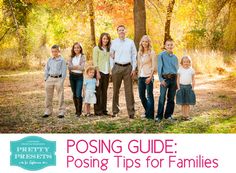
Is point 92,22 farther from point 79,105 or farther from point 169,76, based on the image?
point 169,76

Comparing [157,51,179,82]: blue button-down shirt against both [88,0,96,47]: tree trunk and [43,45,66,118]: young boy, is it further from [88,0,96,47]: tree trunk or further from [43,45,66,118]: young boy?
[88,0,96,47]: tree trunk

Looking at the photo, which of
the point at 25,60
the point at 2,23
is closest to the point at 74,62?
the point at 2,23

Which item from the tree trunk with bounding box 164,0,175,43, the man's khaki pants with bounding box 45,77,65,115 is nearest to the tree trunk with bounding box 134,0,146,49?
the tree trunk with bounding box 164,0,175,43

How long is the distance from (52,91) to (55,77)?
0.70 feet

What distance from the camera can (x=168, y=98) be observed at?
673cm

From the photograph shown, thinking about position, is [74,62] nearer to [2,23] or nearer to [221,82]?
[2,23]

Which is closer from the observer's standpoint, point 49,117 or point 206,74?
point 49,117

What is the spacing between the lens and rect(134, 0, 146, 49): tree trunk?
838 centimetres

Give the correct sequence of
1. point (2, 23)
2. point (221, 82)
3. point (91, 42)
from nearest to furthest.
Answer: point (2, 23) < point (221, 82) < point (91, 42)

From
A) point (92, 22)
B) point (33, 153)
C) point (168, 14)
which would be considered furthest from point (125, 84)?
point (168, 14)

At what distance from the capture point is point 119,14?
9367 millimetres

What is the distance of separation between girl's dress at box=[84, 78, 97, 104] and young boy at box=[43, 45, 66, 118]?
1.07 ft

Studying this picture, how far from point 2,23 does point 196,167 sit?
3420 mm

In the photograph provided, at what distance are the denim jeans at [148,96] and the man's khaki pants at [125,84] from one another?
5.5 inches
